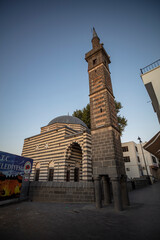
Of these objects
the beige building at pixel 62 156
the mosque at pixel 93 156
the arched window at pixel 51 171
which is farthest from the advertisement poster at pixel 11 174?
the arched window at pixel 51 171

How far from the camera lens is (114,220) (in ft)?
15.7

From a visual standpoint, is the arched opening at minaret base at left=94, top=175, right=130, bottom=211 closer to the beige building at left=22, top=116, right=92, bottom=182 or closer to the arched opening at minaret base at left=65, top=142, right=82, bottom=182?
the beige building at left=22, top=116, right=92, bottom=182

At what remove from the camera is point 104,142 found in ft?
25.6

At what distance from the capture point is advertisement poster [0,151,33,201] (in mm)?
7655

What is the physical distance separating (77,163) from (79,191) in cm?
642

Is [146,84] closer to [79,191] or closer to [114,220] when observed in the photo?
[114,220]

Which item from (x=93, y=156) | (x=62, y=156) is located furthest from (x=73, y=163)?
(x=93, y=156)

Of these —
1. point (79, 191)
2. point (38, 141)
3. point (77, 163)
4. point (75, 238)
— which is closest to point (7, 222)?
point (75, 238)

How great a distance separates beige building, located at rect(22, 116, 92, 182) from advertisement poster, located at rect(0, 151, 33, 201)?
512 cm

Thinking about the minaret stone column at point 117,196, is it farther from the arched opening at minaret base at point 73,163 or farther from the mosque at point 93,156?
the arched opening at minaret base at point 73,163

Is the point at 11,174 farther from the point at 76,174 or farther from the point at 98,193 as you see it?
the point at 76,174

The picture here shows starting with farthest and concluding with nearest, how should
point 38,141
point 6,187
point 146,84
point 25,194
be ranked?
point 38,141, point 25,194, point 146,84, point 6,187

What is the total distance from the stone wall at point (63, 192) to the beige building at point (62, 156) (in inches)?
114

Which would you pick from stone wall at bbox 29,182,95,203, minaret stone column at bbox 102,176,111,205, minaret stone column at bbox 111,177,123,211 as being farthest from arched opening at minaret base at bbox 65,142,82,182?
minaret stone column at bbox 111,177,123,211
